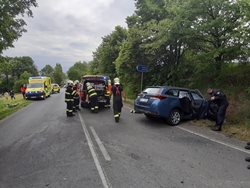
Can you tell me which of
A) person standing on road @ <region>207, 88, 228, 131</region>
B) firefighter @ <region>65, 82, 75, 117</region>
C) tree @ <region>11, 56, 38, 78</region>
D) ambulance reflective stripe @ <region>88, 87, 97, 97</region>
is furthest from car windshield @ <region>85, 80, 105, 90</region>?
→ tree @ <region>11, 56, 38, 78</region>

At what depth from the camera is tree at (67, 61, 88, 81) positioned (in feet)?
420

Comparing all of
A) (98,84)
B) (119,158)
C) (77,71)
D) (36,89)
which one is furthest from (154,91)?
(77,71)

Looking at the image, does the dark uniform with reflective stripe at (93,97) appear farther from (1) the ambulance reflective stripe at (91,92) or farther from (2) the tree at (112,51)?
(2) the tree at (112,51)

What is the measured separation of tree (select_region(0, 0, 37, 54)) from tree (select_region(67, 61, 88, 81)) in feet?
364

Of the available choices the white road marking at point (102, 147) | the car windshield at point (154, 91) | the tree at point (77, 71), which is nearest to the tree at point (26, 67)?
the tree at point (77, 71)

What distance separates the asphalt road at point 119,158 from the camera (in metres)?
5.03

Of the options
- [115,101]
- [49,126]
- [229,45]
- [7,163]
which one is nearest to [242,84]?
[229,45]

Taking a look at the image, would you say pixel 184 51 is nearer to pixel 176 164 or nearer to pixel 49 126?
pixel 49 126

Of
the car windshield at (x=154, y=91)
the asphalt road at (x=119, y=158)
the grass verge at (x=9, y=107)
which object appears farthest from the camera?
the grass verge at (x=9, y=107)

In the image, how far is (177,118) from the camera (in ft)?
37.6

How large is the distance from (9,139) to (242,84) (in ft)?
40.2

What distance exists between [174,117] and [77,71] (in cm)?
12267

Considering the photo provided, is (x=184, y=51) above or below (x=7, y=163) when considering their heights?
above

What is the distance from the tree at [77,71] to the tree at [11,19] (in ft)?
364
